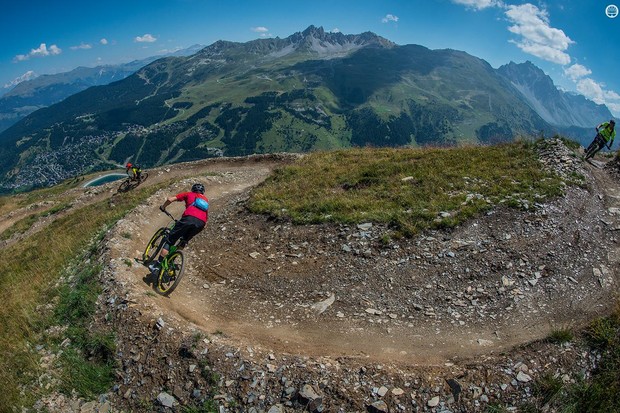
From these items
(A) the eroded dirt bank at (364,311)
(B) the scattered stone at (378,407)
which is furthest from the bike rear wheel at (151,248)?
(B) the scattered stone at (378,407)

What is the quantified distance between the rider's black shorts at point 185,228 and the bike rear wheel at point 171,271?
62 centimetres

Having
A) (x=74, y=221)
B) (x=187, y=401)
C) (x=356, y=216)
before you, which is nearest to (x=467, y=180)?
(x=356, y=216)

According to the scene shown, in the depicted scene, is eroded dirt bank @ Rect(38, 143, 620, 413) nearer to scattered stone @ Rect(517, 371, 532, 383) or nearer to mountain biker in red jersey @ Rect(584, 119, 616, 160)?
scattered stone @ Rect(517, 371, 532, 383)

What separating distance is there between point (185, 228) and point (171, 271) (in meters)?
1.81

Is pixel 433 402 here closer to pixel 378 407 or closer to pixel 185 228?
pixel 378 407

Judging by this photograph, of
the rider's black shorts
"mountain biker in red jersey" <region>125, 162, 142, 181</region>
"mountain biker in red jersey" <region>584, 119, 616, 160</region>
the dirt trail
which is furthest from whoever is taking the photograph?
"mountain biker in red jersey" <region>125, 162, 142, 181</region>

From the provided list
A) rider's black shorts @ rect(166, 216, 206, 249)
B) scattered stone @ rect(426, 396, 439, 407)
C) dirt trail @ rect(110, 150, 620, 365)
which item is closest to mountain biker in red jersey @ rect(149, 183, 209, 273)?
rider's black shorts @ rect(166, 216, 206, 249)

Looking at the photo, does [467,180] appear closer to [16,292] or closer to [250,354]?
[250,354]

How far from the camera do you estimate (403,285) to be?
44.7 ft

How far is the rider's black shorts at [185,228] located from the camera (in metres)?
13.9

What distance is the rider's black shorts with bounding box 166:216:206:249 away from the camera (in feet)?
45.7

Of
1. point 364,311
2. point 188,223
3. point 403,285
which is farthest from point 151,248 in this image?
point 403,285

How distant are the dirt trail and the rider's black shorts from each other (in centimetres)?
222

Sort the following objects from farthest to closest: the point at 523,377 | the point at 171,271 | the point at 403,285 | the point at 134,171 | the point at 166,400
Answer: the point at 134,171
the point at 171,271
the point at 403,285
the point at 166,400
the point at 523,377
